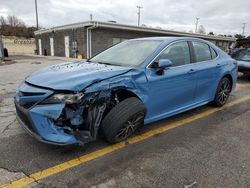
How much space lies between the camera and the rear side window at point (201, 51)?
464 centimetres

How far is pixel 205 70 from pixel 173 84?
1087 millimetres

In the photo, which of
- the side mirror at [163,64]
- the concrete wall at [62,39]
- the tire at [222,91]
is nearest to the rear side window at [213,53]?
the tire at [222,91]

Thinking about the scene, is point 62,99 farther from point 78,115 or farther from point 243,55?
point 243,55

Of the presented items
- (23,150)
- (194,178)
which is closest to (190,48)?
(194,178)

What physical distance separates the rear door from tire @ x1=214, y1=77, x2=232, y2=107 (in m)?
0.20

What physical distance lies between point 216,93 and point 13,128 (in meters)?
4.11

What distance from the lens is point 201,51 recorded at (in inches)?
189

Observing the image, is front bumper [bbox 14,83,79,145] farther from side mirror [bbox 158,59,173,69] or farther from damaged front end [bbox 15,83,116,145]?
side mirror [bbox 158,59,173,69]

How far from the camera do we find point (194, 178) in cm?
272

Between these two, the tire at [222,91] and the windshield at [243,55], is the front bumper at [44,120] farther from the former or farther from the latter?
the windshield at [243,55]

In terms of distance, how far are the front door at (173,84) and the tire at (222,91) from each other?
1.00m

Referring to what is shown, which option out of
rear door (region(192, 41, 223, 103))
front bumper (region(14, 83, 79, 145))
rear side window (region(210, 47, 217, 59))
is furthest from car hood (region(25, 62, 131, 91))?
rear side window (region(210, 47, 217, 59))

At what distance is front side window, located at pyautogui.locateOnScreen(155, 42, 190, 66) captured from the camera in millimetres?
3978

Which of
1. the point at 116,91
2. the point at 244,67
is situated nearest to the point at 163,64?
the point at 116,91
